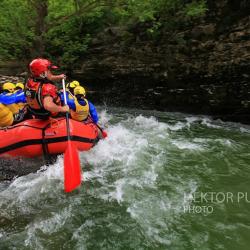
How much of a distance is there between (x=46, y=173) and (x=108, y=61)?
5.80m

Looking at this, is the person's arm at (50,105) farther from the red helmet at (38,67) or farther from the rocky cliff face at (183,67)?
the rocky cliff face at (183,67)

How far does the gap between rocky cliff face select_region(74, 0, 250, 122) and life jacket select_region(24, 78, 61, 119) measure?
176 inches

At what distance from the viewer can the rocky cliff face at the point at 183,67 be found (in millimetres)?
8984

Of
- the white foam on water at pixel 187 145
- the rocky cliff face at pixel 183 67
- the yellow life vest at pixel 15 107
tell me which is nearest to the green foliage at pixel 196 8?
the rocky cliff face at pixel 183 67

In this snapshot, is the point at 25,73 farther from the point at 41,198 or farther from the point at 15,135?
the point at 41,198

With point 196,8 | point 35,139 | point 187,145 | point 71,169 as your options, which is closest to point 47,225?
point 71,169

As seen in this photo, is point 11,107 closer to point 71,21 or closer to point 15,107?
point 15,107

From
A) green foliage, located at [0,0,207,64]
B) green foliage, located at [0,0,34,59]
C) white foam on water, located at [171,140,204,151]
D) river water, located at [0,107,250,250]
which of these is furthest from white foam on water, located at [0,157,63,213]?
green foliage, located at [0,0,34,59]

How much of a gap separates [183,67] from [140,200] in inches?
213

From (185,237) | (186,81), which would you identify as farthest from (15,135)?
(186,81)

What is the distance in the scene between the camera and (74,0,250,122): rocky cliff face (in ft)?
29.5

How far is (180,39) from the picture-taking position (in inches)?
388

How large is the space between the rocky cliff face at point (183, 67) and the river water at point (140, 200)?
189 centimetres

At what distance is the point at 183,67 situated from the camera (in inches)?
386
